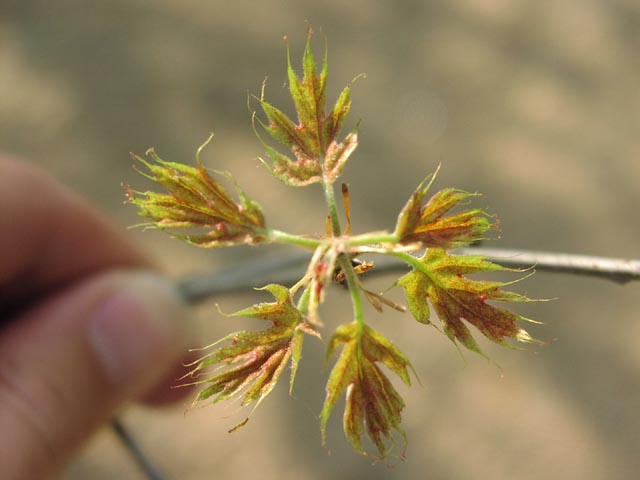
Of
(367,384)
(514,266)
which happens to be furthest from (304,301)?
(514,266)

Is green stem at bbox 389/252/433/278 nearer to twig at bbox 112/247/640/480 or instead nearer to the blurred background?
twig at bbox 112/247/640/480

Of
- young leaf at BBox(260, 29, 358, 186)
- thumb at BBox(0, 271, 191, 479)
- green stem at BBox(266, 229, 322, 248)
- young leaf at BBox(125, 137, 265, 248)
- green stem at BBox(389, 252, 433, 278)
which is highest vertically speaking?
young leaf at BBox(260, 29, 358, 186)

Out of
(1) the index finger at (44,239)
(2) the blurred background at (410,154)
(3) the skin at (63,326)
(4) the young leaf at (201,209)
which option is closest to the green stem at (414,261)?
(4) the young leaf at (201,209)

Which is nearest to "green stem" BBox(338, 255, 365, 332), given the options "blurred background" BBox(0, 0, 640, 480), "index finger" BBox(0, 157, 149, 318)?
"index finger" BBox(0, 157, 149, 318)

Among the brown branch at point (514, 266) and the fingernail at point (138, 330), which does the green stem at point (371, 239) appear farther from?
the fingernail at point (138, 330)

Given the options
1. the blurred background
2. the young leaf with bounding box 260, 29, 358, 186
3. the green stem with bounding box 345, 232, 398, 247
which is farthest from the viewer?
the blurred background

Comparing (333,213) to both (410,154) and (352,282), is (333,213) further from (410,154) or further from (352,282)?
(410,154)
